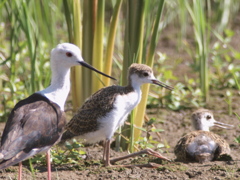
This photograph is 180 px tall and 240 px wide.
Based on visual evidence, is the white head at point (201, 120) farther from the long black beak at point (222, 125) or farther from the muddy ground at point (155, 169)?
the muddy ground at point (155, 169)

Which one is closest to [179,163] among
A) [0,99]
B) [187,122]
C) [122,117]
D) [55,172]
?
[122,117]

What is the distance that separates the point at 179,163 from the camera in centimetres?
562

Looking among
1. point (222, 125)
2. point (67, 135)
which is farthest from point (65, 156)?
point (222, 125)

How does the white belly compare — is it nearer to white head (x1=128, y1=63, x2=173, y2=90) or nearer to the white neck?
white head (x1=128, y1=63, x2=173, y2=90)

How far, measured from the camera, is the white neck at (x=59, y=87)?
5.40 m

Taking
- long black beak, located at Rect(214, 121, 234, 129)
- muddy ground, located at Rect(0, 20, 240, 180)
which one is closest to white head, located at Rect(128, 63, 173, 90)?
muddy ground, located at Rect(0, 20, 240, 180)

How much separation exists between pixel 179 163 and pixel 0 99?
139 inches

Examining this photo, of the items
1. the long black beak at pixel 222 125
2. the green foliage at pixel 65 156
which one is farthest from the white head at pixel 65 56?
the long black beak at pixel 222 125

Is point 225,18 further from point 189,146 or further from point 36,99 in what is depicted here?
point 36,99

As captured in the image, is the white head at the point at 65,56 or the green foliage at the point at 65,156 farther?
the green foliage at the point at 65,156

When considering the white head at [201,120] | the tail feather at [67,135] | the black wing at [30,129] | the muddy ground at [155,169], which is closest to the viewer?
Answer: the black wing at [30,129]

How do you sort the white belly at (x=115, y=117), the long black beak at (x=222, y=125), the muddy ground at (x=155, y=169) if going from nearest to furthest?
the muddy ground at (x=155, y=169) → the white belly at (x=115, y=117) → the long black beak at (x=222, y=125)

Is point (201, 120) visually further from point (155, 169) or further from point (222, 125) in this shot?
point (155, 169)

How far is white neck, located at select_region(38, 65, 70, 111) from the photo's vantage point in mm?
5398
